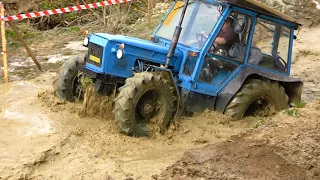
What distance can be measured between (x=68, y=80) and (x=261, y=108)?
3.14 m

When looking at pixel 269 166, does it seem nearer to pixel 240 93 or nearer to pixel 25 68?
pixel 240 93

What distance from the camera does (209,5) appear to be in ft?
24.2

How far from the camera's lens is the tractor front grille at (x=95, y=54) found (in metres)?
6.81

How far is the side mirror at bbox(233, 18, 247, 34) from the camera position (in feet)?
23.9

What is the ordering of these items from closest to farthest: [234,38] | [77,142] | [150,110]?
1. [77,142]
2. [150,110]
3. [234,38]

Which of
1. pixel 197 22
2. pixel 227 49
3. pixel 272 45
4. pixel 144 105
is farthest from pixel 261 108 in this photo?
pixel 144 105

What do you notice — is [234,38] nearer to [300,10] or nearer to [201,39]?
[201,39]

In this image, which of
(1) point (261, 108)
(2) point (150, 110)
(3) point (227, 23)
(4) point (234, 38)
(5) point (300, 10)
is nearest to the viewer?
(2) point (150, 110)

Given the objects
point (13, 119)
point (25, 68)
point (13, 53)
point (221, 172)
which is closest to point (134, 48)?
point (13, 119)

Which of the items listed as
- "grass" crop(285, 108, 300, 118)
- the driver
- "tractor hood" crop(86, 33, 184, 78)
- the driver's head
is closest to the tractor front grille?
"tractor hood" crop(86, 33, 184, 78)

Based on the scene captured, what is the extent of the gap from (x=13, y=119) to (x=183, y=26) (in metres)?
2.88

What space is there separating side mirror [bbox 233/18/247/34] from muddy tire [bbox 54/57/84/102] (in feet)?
7.91

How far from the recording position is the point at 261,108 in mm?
7883

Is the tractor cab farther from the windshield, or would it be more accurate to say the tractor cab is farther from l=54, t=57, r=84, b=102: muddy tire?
l=54, t=57, r=84, b=102: muddy tire
